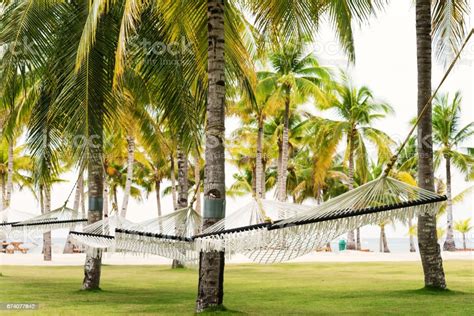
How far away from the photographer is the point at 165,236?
5480mm

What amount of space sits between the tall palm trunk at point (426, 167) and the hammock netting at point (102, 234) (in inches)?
133

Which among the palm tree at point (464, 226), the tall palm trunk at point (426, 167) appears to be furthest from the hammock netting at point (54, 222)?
the palm tree at point (464, 226)

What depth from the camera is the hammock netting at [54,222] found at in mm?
8414

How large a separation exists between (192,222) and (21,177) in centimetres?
2070

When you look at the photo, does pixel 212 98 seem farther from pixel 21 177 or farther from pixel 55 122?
pixel 21 177

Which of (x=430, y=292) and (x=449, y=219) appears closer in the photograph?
(x=430, y=292)

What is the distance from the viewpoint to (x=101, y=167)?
8.07m

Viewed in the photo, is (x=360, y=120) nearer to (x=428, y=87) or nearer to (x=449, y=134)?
(x=449, y=134)

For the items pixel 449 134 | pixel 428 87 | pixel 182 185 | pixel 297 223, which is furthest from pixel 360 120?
pixel 297 223

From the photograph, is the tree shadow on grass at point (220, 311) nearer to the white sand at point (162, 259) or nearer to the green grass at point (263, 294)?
the green grass at point (263, 294)

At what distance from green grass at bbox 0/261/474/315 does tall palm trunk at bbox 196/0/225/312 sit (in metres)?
0.24

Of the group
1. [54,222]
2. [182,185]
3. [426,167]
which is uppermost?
[182,185]

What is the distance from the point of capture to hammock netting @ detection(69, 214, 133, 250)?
615cm

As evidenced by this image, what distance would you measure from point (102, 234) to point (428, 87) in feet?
13.3
